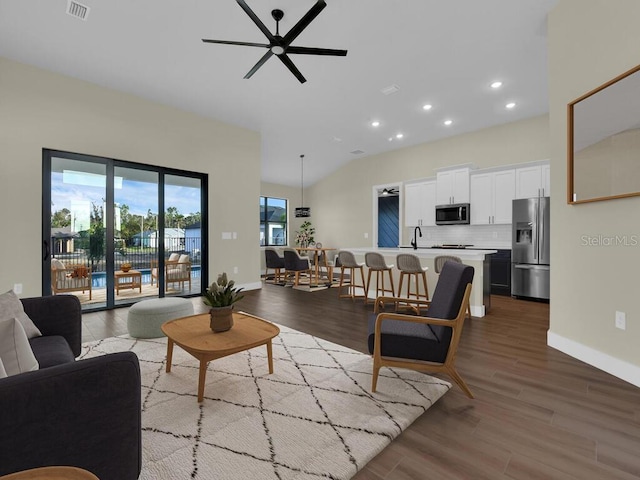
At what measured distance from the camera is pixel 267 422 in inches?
70.8

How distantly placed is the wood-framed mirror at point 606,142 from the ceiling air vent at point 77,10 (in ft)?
15.9

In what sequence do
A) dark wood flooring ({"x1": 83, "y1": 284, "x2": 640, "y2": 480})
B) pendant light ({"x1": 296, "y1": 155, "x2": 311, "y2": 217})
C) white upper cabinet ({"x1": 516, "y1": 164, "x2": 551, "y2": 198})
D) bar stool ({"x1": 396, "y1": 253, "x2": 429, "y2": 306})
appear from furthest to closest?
pendant light ({"x1": 296, "y1": 155, "x2": 311, "y2": 217}), white upper cabinet ({"x1": 516, "y1": 164, "x2": 551, "y2": 198}), bar stool ({"x1": 396, "y1": 253, "x2": 429, "y2": 306}), dark wood flooring ({"x1": 83, "y1": 284, "x2": 640, "y2": 480})

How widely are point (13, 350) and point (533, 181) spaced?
6939mm

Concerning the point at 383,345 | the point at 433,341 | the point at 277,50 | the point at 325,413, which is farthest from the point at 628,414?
the point at 277,50

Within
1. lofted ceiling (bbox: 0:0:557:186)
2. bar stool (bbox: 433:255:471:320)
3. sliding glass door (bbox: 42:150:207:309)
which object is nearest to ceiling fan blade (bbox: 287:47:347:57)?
lofted ceiling (bbox: 0:0:557:186)

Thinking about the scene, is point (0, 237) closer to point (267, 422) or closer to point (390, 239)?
point (267, 422)

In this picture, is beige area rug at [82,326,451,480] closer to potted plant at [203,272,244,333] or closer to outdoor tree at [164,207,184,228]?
potted plant at [203,272,244,333]

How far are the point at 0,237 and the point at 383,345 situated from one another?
4.66m

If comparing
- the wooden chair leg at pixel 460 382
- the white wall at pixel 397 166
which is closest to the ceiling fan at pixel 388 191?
the white wall at pixel 397 166

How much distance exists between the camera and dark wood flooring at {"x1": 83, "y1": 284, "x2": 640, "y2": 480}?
1455mm

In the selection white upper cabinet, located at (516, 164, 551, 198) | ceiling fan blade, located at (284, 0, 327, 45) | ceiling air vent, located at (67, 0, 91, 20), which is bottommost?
white upper cabinet, located at (516, 164, 551, 198)

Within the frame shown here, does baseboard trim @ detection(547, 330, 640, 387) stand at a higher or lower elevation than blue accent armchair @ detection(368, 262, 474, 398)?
lower

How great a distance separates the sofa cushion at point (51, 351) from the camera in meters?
1.64

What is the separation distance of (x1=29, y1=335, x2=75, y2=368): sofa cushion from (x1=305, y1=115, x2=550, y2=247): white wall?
6948 mm
